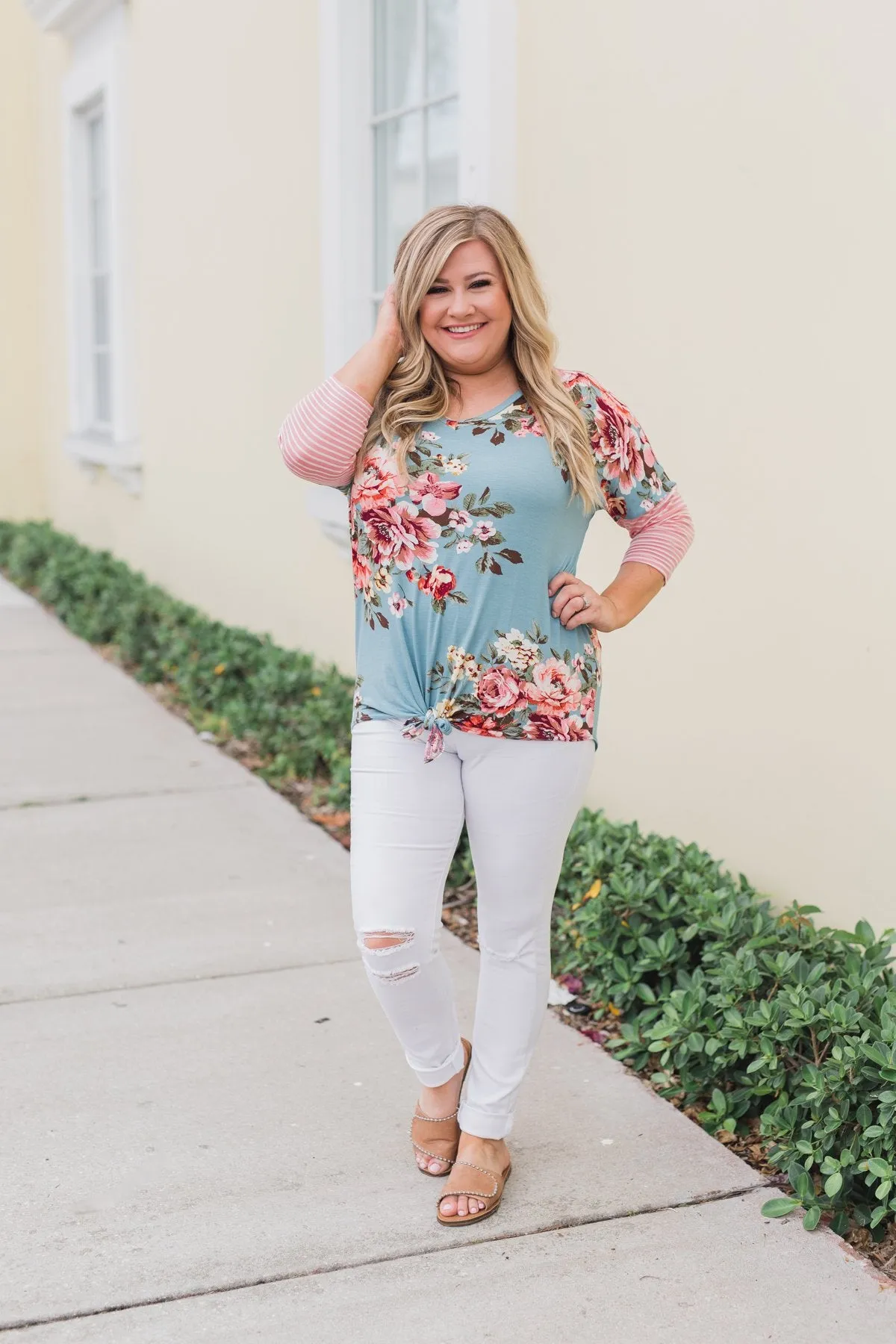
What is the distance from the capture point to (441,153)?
5383mm

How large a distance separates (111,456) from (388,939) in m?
6.80

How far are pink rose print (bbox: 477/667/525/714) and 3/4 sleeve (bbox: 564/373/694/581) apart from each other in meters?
0.38

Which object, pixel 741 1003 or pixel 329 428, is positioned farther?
pixel 741 1003

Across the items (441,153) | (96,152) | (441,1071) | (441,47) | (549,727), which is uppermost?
(96,152)

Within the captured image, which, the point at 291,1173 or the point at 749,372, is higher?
the point at 749,372

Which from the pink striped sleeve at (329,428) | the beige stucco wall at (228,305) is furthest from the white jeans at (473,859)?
the beige stucco wall at (228,305)

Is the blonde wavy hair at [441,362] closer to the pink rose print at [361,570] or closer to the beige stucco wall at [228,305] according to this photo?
the pink rose print at [361,570]

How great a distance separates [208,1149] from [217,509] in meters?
4.93

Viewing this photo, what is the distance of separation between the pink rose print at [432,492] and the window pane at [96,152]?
770 cm

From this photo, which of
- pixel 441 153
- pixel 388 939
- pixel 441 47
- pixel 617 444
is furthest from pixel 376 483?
pixel 441 47

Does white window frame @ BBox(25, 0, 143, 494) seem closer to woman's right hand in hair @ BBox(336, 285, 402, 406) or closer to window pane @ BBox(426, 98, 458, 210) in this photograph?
window pane @ BBox(426, 98, 458, 210)

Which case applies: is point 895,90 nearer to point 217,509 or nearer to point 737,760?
point 737,760

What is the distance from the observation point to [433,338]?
2.70 meters

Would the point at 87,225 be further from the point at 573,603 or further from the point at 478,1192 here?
the point at 478,1192
